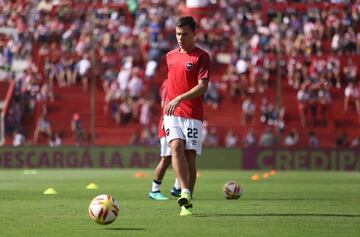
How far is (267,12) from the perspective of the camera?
41.9 meters

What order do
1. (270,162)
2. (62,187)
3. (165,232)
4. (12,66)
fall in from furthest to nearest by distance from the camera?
1. (12,66)
2. (270,162)
3. (62,187)
4. (165,232)

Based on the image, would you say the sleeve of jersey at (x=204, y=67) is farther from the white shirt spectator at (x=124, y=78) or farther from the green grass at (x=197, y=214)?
the white shirt spectator at (x=124, y=78)

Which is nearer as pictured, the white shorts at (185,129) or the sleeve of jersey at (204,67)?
the sleeve of jersey at (204,67)

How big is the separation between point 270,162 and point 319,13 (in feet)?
29.3

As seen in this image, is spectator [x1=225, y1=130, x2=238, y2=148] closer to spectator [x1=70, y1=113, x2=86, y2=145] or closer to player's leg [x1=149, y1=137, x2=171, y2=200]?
spectator [x1=70, y1=113, x2=86, y2=145]

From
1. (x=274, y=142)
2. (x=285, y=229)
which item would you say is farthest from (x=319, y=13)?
(x=285, y=229)

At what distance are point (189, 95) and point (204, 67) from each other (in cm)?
50

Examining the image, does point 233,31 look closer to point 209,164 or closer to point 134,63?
point 134,63

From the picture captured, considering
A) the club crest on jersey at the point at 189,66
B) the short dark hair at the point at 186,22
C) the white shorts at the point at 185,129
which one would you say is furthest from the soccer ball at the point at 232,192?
the short dark hair at the point at 186,22

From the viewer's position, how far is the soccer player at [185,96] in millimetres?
13828

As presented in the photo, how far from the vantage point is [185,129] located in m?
14.2

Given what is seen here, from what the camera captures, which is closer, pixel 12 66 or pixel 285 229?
pixel 285 229

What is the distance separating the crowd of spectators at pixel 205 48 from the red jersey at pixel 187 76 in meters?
23.0

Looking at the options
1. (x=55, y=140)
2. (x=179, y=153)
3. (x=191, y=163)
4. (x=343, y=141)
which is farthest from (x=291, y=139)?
(x=179, y=153)
